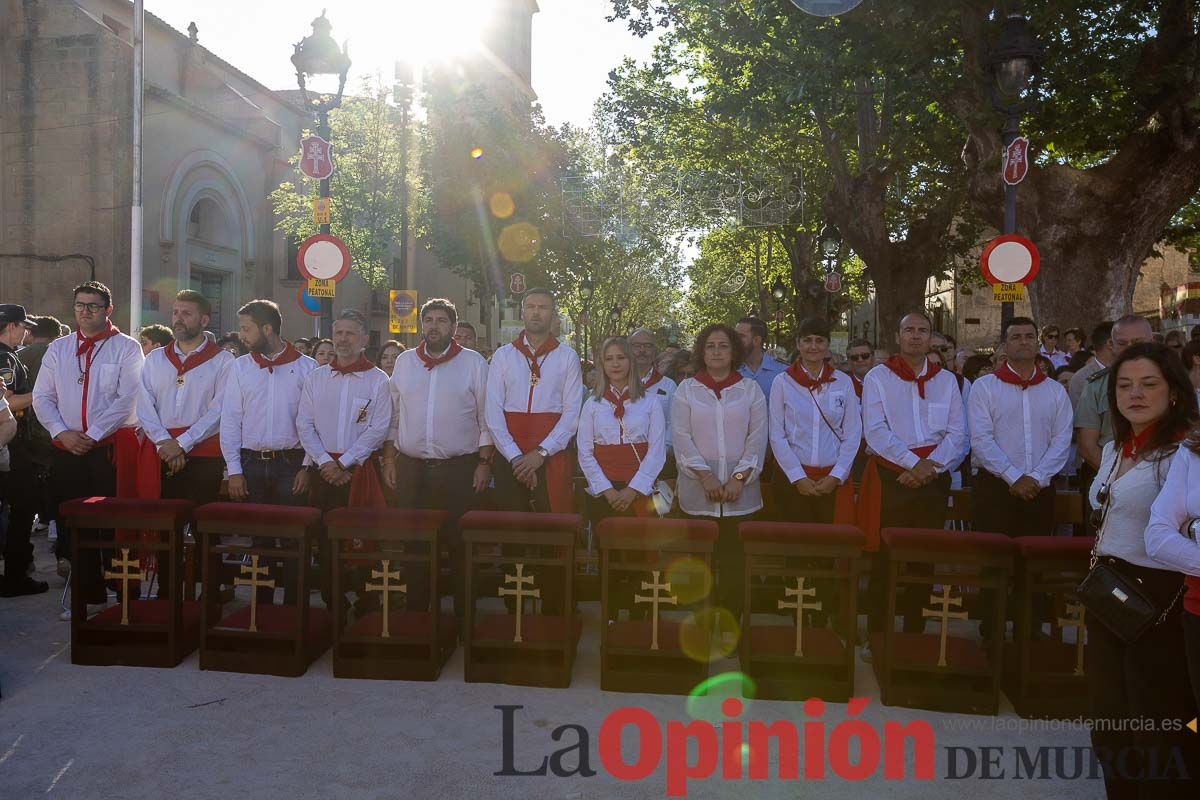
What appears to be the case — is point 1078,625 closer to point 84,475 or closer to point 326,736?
point 326,736

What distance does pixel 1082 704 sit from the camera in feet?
16.3

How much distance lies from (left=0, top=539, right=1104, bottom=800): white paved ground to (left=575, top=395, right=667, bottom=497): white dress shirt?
1277 mm

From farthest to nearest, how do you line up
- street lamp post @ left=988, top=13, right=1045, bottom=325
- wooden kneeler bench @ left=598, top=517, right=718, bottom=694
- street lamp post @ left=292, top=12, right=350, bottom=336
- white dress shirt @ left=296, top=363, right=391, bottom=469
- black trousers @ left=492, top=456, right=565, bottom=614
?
street lamp post @ left=292, top=12, right=350, bottom=336, street lamp post @ left=988, top=13, right=1045, bottom=325, white dress shirt @ left=296, top=363, right=391, bottom=469, black trousers @ left=492, top=456, right=565, bottom=614, wooden kneeler bench @ left=598, top=517, right=718, bottom=694

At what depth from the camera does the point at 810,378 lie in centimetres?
636

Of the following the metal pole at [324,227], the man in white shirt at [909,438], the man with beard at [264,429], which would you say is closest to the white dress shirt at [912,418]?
the man in white shirt at [909,438]

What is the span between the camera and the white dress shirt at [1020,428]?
19.7 feet

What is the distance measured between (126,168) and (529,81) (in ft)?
174

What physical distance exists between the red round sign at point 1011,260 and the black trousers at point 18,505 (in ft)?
32.1

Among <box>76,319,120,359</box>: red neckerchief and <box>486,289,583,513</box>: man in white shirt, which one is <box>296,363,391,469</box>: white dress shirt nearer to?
<box>486,289,583,513</box>: man in white shirt

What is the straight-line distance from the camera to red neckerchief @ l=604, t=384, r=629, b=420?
622cm

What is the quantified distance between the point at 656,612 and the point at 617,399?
166cm

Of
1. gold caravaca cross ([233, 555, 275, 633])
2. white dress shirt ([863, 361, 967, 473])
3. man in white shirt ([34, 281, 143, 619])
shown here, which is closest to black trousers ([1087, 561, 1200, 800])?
white dress shirt ([863, 361, 967, 473])

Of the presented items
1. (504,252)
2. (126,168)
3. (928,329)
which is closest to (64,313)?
(126,168)

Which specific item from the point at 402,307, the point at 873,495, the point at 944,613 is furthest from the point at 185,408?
the point at 402,307
